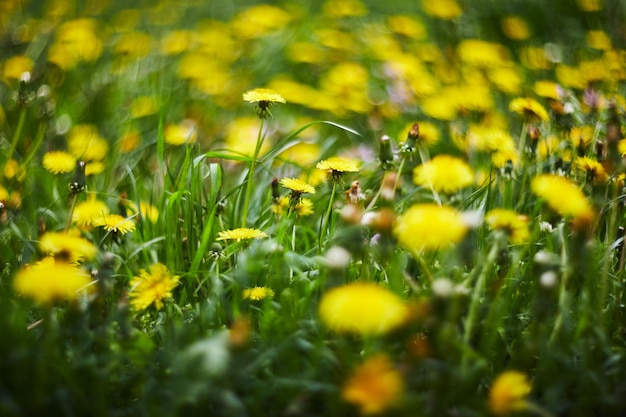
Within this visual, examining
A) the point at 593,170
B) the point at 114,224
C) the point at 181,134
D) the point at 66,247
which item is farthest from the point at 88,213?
the point at 593,170

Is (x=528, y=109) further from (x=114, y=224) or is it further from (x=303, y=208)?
(x=114, y=224)

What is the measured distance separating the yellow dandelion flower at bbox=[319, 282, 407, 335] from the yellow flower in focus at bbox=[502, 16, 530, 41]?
2.57 meters

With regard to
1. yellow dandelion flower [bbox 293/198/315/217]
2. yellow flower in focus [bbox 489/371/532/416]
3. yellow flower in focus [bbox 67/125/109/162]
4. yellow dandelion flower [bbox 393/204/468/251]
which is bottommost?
yellow flower in focus [bbox 67/125/109/162]

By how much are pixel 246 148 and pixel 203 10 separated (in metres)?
2.44

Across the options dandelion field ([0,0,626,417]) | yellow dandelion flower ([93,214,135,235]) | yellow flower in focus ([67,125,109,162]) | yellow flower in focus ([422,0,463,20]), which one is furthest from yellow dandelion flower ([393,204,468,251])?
yellow flower in focus ([422,0,463,20])

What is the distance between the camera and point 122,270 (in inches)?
65.8

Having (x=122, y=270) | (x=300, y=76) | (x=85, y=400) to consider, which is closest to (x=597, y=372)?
(x=85, y=400)

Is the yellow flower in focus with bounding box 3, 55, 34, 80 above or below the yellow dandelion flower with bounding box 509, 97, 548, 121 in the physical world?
below

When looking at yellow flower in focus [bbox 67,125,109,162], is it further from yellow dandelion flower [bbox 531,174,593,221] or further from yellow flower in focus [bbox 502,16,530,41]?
yellow flower in focus [bbox 502,16,530,41]

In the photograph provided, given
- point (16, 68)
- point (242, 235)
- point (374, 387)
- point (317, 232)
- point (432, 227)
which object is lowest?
point (317, 232)

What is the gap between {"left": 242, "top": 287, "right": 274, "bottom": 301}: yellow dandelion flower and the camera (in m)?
1.40

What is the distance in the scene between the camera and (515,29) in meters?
3.24

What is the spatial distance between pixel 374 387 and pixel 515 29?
2.76 metres

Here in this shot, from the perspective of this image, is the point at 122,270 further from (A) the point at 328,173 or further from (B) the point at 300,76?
(B) the point at 300,76
